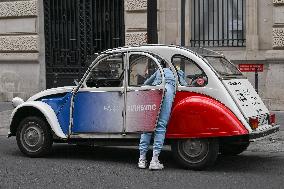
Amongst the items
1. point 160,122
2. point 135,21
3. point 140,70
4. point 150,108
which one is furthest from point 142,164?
point 135,21

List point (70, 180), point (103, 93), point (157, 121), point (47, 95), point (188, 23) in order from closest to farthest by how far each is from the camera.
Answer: point (70, 180) → point (157, 121) → point (103, 93) → point (47, 95) → point (188, 23)

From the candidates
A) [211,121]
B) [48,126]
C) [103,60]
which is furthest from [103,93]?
[211,121]

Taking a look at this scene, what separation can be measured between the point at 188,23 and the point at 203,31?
0.51m

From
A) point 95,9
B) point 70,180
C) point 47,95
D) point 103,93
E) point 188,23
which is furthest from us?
point 95,9

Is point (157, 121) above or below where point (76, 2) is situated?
below

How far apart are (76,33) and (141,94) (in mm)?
9862

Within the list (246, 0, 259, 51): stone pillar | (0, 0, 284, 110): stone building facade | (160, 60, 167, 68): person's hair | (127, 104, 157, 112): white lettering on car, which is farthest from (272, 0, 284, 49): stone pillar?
(127, 104, 157, 112): white lettering on car

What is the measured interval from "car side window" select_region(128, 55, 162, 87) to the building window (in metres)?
7.63

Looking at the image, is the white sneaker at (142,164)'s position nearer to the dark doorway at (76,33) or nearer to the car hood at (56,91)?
the car hood at (56,91)

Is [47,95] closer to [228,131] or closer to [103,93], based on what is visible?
[103,93]

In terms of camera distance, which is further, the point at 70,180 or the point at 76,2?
the point at 76,2

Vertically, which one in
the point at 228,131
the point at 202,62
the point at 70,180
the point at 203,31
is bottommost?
the point at 70,180

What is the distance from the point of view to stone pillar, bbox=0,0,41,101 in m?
17.5

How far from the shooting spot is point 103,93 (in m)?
8.25
